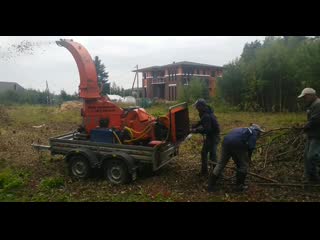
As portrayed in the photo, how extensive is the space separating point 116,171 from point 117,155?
0.38 meters

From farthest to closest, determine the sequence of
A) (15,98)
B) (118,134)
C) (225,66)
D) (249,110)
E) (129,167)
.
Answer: (15,98), (225,66), (249,110), (118,134), (129,167)

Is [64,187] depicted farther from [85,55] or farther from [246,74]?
[246,74]

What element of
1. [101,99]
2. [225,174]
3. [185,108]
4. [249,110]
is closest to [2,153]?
[101,99]

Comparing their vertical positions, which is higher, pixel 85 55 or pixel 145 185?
pixel 85 55

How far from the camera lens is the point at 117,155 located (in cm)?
718

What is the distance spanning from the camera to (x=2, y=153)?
10633 mm

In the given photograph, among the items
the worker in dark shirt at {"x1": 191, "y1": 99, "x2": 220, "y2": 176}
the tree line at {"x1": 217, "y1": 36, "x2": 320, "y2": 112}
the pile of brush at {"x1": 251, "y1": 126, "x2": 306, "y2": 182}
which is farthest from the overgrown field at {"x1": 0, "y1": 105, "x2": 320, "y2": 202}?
the tree line at {"x1": 217, "y1": 36, "x2": 320, "y2": 112}

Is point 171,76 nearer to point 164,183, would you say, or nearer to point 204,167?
point 204,167

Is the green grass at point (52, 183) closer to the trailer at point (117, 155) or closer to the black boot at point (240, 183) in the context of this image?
the trailer at point (117, 155)

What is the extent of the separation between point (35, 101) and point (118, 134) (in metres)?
43.2

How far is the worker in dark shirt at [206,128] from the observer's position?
725 cm

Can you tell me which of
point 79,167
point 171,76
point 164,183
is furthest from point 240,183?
point 171,76

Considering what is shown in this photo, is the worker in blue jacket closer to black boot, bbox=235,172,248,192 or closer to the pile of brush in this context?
black boot, bbox=235,172,248,192

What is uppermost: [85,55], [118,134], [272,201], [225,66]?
[225,66]
